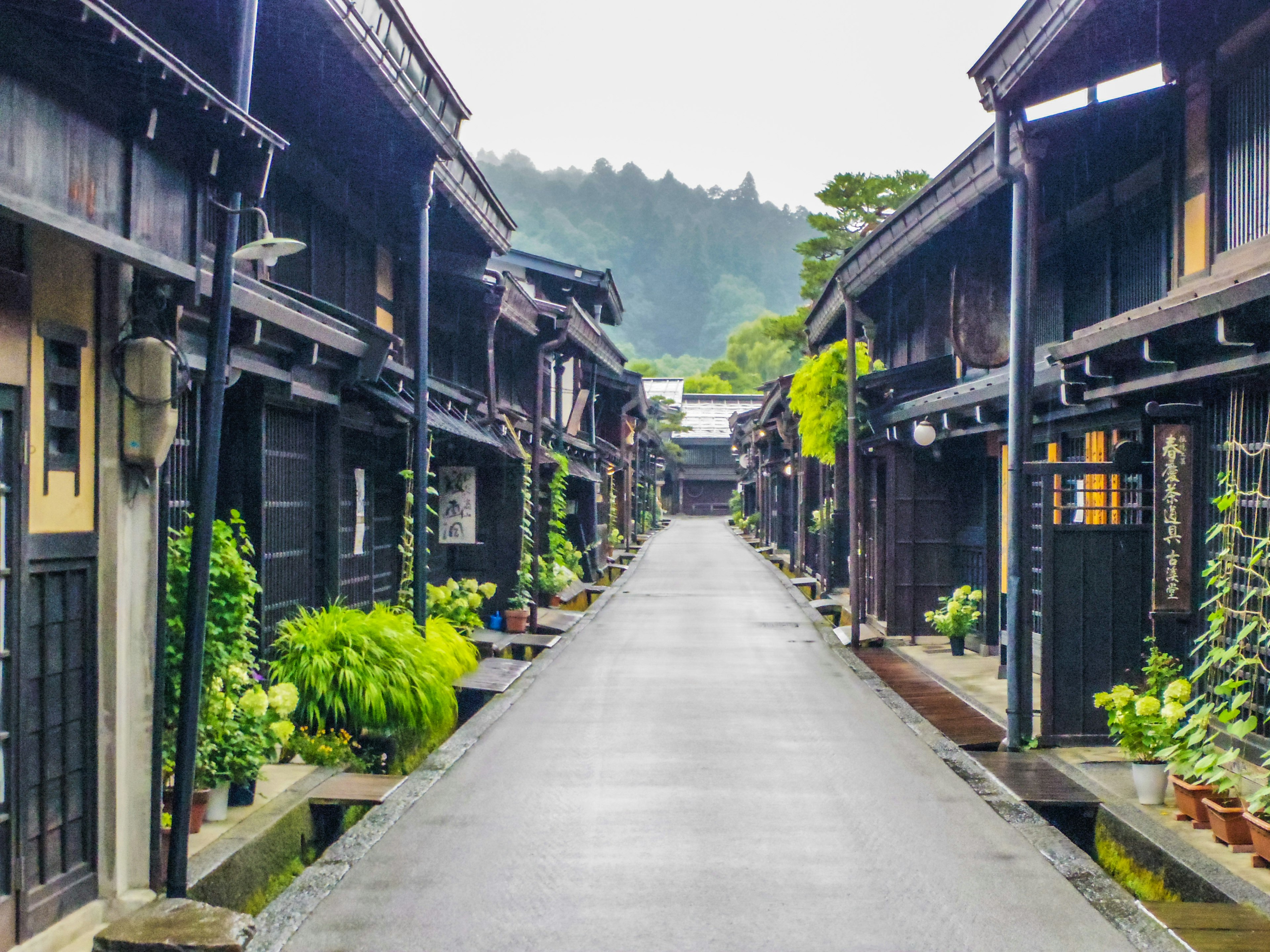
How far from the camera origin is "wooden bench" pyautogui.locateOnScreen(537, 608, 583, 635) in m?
23.4

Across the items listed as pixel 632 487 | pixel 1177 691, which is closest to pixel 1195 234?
pixel 1177 691

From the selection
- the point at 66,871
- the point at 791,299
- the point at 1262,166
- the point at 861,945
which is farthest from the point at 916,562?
the point at 791,299

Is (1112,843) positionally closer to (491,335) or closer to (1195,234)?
(1195,234)

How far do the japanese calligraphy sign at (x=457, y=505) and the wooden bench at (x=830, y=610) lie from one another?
9250mm

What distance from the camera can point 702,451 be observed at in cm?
9538

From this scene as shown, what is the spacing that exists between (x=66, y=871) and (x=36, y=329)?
296 centimetres

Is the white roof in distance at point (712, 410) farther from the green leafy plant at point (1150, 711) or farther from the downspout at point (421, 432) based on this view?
the green leafy plant at point (1150, 711)

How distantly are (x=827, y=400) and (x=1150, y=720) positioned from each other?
1449cm

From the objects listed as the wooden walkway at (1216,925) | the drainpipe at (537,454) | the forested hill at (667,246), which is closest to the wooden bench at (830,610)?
the drainpipe at (537,454)

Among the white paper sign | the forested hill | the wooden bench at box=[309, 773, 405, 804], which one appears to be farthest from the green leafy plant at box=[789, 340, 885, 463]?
the forested hill

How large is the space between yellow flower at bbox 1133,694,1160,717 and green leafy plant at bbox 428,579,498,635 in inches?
404

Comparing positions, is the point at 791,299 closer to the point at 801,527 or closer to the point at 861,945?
the point at 801,527

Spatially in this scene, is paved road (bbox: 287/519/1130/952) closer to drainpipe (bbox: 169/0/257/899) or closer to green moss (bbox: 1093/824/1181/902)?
green moss (bbox: 1093/824/1181/902)

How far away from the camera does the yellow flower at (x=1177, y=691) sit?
10.0m
